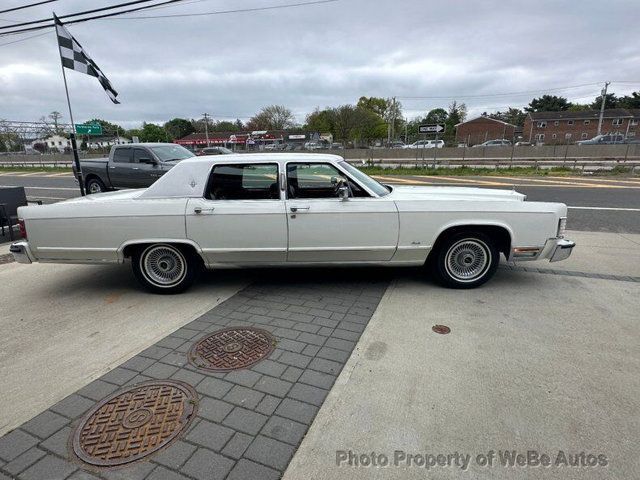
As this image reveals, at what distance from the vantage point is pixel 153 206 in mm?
3883

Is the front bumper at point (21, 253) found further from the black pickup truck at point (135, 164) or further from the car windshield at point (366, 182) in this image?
the black pickup truck at point (135, 164)

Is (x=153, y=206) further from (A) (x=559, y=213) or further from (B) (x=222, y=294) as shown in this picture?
(A) (x=559, y=213)

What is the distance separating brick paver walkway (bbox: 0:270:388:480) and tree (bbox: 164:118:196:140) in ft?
355

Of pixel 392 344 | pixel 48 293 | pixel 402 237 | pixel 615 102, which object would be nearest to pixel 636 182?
pixel 402 237

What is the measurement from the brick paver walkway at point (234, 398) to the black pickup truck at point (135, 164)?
750 centimetres

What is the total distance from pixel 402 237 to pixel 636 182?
51.8ft

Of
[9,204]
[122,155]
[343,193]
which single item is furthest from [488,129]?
[9,204]

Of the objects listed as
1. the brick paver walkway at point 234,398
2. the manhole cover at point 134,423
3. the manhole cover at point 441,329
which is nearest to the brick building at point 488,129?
the manhole cover at point 441,329

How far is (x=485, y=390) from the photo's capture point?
97.7 inches

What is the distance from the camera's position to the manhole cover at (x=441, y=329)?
3.23 metres

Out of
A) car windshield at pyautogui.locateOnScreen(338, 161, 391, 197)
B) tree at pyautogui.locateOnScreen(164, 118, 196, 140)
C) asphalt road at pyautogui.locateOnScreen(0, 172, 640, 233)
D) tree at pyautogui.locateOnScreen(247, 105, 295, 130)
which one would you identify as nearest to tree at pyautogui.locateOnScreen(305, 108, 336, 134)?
tree at pyautogui.locateOnScreen(247, 105, 295, 130)

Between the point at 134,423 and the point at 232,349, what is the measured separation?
91cm

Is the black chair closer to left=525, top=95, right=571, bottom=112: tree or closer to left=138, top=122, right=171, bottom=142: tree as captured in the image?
left=138, top=122, right=171, bottom=142: tree

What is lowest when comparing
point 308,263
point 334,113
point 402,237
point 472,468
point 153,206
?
point 472,468
